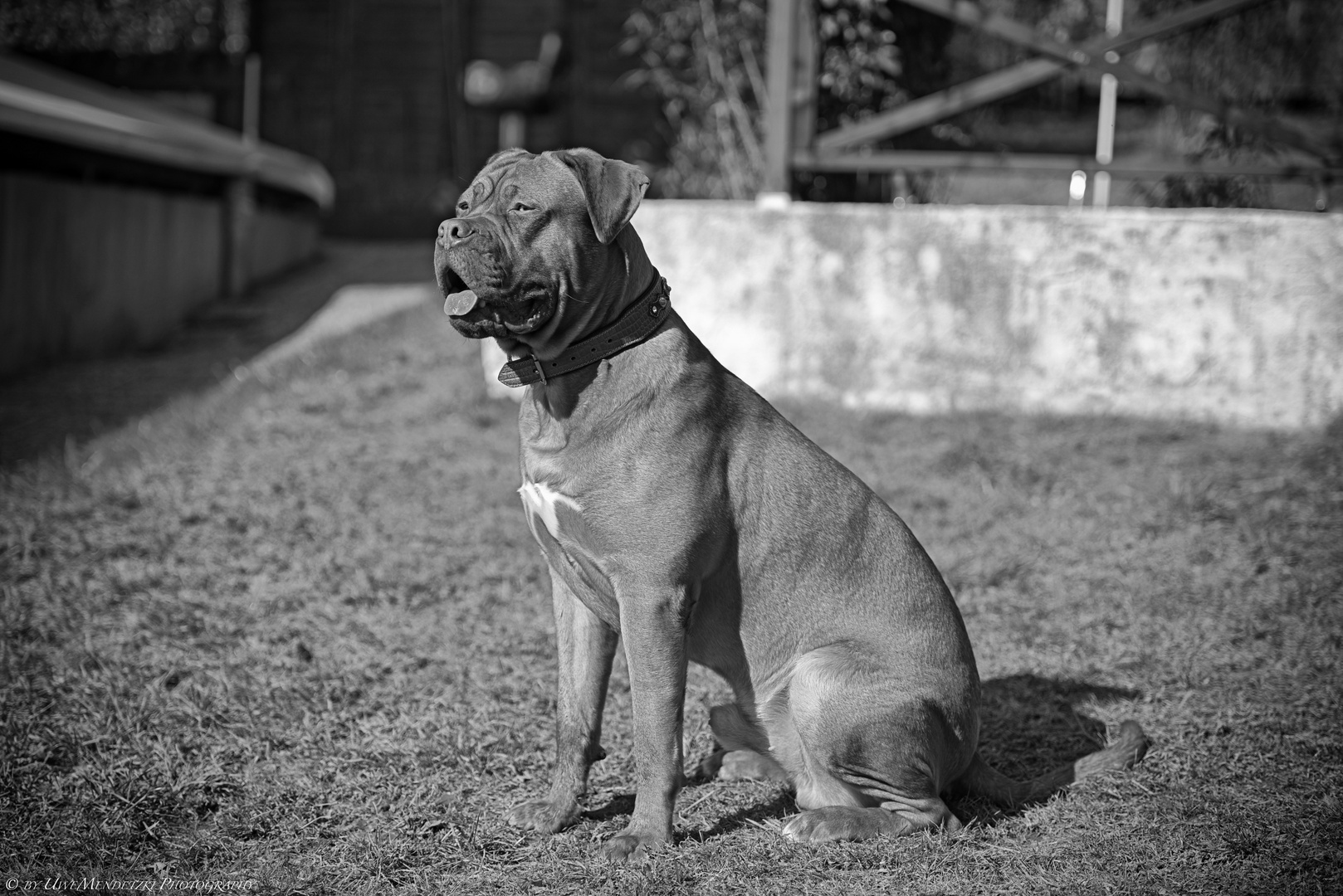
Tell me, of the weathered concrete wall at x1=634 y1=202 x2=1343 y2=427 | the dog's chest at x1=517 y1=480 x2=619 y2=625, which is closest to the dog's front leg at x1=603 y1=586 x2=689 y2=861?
the dog's chest at x1=517 y1=480 x2=619 y2=625

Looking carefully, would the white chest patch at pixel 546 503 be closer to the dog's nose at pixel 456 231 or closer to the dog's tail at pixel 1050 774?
the dog's nose at pixel 456 231

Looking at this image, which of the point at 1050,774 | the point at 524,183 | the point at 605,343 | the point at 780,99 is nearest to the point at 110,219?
the point at 780,99

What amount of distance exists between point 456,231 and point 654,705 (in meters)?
1.24

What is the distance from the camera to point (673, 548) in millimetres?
2830

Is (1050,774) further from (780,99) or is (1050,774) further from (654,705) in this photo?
(780,99)

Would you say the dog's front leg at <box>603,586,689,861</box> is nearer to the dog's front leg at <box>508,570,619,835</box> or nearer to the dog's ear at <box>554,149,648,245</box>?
the dog's front leg at <box>508,570,619,835</box>

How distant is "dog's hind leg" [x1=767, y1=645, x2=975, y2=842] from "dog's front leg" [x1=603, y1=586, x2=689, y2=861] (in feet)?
1.08

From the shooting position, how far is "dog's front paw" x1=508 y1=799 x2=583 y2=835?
310 cm

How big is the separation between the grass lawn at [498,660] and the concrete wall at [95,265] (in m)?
2.15

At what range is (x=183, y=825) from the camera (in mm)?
3119

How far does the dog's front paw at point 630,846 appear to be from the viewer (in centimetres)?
286

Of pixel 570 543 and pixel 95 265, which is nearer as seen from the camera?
pixel 570 543

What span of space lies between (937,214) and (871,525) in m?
4.54

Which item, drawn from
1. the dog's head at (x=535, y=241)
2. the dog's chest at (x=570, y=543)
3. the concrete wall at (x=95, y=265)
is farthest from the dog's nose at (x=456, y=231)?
the concrete wall at (x=95, y=265)
